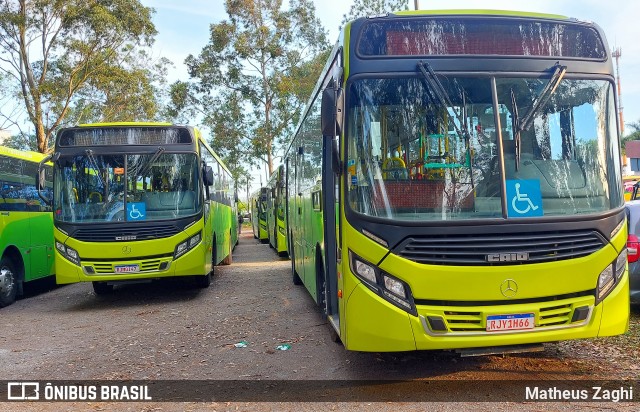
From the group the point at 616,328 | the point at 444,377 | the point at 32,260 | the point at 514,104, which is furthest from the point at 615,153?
the point at 32,260

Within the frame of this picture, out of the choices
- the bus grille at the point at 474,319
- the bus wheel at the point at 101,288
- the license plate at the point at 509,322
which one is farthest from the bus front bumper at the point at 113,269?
the license plate at the point at 509,322

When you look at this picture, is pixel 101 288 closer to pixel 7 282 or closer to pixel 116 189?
pixel 7 282

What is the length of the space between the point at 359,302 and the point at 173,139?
633cm

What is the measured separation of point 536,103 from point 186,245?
647cm

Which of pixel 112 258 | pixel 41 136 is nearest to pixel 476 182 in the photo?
pixel 112 258

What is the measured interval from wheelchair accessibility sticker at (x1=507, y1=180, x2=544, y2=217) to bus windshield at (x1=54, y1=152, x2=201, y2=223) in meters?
6.34

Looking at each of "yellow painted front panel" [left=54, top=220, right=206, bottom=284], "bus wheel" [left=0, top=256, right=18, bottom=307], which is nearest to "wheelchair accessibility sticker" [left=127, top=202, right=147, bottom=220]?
"yellow painted front panel" [left=54, top=220, right=206, bottom=284]

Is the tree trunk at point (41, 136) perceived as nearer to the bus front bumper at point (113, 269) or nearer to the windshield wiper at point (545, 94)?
the bus front bumper at point (113, 269)

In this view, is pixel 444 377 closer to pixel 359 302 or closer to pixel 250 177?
pixel 359 302

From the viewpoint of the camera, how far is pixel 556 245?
426 centimetres

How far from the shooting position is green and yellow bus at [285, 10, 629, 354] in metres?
4.17

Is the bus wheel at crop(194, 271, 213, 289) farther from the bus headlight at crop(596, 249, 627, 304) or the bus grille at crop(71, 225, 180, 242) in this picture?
the bus headlight at crop(596, 249, 627, 304)

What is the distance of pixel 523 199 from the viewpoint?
4.29 m

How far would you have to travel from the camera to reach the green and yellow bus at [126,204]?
348 inches
